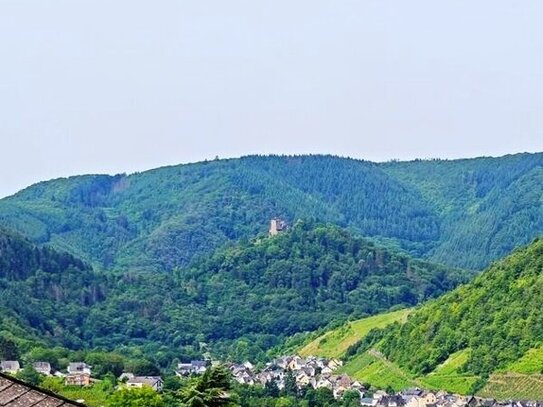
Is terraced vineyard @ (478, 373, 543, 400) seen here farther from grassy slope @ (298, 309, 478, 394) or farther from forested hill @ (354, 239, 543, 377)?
grassy slope @ (298, 309, 478, 394)

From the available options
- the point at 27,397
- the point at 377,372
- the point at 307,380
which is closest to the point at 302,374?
the point at 307,380

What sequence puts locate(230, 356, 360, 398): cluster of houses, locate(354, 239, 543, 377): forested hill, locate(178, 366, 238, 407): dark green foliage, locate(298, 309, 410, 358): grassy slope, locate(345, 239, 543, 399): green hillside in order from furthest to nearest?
locate(298, 309, 410, 358): grassy slope
locate(230, 356, 360, 398): cluster of houses
locate(354, 239, 543, 377): forested hill
locate(345, 239, 543, 399): green hillside
locate(178, 366, 238, 407): dark green foliage

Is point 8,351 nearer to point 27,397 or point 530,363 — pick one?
point 530,363

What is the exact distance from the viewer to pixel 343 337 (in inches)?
6422

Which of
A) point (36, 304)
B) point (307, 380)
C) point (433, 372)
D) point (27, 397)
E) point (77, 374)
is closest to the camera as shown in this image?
point (27, 397)

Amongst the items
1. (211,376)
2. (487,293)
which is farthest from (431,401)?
(211,376)

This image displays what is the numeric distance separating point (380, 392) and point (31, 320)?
6979 cm

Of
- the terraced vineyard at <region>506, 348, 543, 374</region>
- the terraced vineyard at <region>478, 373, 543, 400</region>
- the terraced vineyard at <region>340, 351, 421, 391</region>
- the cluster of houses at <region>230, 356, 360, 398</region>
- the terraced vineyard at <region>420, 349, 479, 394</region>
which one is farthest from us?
the terraced vineyard at <region>340, 351, 421, 391</region>

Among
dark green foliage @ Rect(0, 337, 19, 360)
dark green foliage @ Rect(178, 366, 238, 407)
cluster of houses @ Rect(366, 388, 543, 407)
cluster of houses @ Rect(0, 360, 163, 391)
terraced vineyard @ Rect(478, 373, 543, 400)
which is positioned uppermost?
dark green foliage @ Rect(178, 366, 238, 407)

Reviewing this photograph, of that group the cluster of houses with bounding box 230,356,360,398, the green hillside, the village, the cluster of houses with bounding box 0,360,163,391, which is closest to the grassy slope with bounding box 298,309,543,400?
the green hillside

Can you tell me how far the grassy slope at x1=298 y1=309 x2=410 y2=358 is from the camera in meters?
158

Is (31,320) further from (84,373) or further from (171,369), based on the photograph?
(84,373)

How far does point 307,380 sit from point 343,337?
1178 inches

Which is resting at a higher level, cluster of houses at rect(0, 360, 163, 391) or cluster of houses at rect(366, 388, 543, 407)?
cluster of houses at rect(0, 360, 163, 391)
